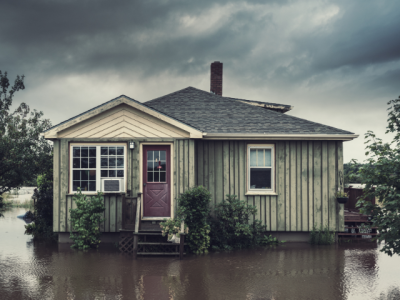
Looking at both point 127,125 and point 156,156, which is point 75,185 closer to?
point 127,125

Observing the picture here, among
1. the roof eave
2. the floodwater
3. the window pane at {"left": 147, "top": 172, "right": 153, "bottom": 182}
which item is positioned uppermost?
the roof eave

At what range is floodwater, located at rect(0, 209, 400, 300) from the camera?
5.35 meters

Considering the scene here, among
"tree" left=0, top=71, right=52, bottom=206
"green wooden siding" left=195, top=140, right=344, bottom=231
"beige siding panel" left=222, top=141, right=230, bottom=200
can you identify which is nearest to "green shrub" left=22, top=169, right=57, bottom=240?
"tree" left=0, top=71, right=52, bottom=206

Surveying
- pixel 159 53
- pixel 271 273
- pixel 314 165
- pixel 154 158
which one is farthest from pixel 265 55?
pixel 271 273

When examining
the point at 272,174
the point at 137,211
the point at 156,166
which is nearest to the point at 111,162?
the point at 156,166

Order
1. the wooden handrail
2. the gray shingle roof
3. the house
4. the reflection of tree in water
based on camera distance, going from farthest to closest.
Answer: the gray shingle roof, the house, the wooden handrail, the reflection of tree in water

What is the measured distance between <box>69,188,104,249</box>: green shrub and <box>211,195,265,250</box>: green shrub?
3.30 m

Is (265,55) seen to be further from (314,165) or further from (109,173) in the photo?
(109,173)

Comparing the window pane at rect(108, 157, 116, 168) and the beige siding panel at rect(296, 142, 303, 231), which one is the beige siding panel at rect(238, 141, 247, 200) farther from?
the window pane at rect(108, 157, 116, 168)

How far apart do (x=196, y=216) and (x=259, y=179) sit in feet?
8.81

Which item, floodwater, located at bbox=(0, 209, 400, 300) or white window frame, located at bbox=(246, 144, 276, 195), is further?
white window frame, located at bbox=(246, 144, 276, 195)

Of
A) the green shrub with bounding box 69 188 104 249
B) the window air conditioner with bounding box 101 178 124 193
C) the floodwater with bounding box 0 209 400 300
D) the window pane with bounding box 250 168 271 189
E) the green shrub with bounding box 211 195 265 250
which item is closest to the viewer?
the floodwater with bounding box 0 209 400 300

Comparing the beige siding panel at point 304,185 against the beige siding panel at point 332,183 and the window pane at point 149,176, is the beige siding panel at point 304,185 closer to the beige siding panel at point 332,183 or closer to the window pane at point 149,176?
the beige siding panel at point 332,183

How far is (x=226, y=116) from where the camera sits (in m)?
11.1
